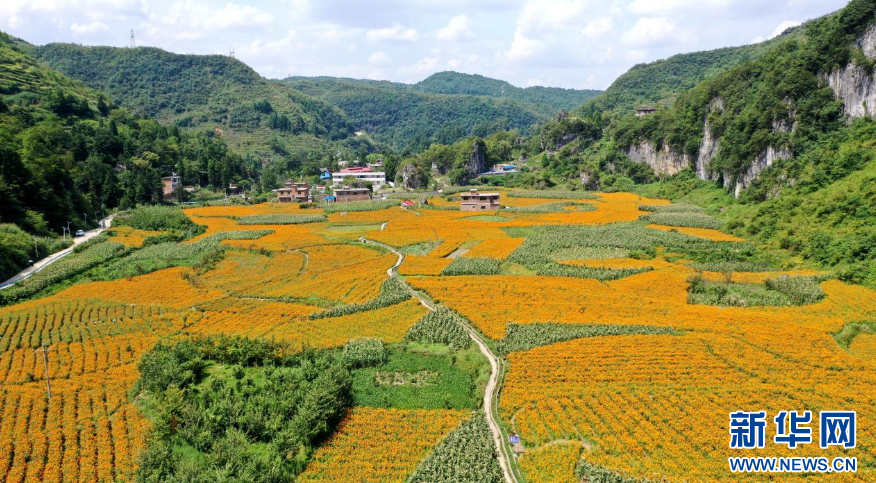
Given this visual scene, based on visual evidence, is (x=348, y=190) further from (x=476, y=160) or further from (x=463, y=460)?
(x=463, y=460)

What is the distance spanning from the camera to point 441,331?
27703mm

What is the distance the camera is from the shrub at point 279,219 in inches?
2584

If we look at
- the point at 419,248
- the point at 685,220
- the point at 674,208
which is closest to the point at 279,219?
the point at 419,248

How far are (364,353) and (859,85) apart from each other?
197 ft

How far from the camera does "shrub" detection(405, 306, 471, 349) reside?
1046 inches

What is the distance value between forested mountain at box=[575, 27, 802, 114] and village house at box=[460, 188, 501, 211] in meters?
101

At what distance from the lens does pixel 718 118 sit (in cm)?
7875

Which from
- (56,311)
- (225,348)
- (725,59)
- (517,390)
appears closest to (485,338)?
(517,390)

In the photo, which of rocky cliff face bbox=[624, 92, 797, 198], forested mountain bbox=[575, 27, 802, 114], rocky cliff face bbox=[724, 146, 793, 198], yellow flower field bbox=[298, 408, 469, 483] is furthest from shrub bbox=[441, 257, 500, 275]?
forested mountain bbox=[575, 27, 802, 114]

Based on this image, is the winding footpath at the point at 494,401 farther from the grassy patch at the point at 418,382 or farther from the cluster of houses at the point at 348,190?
the cluster of houses at the point at 348,190

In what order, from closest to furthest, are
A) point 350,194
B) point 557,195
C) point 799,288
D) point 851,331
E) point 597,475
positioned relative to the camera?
point 597,475 → point 851,331 → point 799,288 → point 350,194 → point 557,195

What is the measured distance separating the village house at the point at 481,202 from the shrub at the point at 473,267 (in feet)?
107

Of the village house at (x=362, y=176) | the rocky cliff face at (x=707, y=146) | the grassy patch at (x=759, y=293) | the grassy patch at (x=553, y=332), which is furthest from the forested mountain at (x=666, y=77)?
the grassy patch at (x=553, y=332)

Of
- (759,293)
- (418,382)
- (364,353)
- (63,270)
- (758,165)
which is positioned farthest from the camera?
(758,165)
